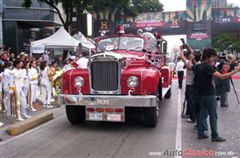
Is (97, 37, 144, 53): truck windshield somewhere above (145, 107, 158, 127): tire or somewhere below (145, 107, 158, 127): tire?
above

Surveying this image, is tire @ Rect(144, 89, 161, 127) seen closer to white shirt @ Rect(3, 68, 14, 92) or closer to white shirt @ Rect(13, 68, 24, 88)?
white shirt @ Rect(13, 68, 24, 88)

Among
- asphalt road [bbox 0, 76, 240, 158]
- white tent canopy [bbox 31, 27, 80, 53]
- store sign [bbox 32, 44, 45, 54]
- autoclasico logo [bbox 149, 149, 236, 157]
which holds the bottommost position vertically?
autoclasico logo [bbox 149, 149, 236, 157]

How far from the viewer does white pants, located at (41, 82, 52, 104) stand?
42.0 feet

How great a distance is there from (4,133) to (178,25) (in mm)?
53527

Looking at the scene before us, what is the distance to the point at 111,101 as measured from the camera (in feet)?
28.4

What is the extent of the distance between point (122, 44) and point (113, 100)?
9.48ft

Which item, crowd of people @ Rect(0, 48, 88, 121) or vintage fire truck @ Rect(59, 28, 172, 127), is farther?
crowd of people @ Rect(0, 48, 88, 121)

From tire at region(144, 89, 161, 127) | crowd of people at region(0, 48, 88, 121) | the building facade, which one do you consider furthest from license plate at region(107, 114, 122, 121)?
the building facade

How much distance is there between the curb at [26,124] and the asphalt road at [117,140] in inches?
6.0

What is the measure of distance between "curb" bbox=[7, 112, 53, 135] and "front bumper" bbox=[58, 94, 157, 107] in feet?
4.06

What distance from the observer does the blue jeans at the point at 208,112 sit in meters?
7.87

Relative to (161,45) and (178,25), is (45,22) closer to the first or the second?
(161,45)

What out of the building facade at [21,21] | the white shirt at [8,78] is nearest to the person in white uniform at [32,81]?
the white shirt at [8,78]

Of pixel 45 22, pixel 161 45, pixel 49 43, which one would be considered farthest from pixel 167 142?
pixel 45 22
